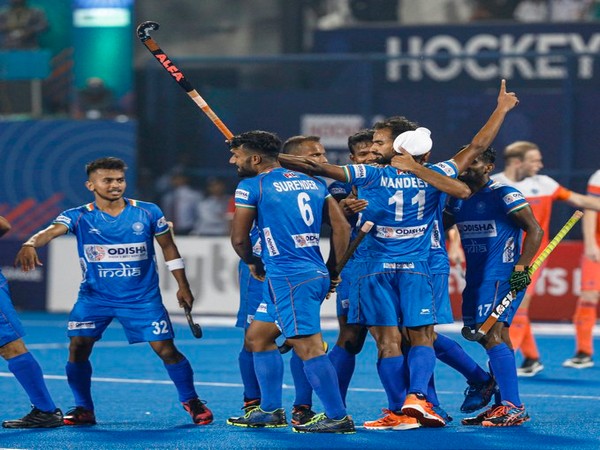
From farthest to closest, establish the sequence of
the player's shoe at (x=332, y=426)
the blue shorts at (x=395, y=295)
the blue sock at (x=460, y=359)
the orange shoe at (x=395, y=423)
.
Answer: the blue sock at (x=460, y=359) < the blue shorts at (x=395, y=295) < the orange shoe at (x=395, y=423) < the player's shoe at (x=332, y=426)

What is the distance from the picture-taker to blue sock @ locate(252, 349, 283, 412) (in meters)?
8.82

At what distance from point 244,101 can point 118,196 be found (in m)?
10.1

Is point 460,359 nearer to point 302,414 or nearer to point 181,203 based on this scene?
point 302,414

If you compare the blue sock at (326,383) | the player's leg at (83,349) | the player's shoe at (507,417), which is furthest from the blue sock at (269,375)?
the player's shoe at (507,417)

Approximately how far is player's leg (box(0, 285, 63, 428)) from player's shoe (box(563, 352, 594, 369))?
5885mm

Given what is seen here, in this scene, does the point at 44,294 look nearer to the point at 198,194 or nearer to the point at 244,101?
the point at 198,194

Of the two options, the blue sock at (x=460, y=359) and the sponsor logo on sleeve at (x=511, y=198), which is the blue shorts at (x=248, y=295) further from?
the sponsor logo on sleeve at (x=511, y=198)

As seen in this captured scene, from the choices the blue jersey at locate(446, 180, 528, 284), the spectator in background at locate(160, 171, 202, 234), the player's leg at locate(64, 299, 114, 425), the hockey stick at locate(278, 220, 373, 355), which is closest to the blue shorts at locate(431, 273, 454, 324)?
the blue jersey at locate(446, 180, 528, 284)

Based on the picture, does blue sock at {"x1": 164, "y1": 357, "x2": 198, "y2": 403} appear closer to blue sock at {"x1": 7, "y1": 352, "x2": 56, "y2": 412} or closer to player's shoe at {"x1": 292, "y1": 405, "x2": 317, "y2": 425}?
player's shoe at {"x1": 292, "y1": 405, "x2": 317, "y2": 425}

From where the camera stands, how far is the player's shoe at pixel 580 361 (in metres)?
13.1

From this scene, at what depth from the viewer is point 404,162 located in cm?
880

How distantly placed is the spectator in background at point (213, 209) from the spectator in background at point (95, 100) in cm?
211

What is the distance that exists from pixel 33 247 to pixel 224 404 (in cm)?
240

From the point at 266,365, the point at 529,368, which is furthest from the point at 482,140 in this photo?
the point at 529,368
